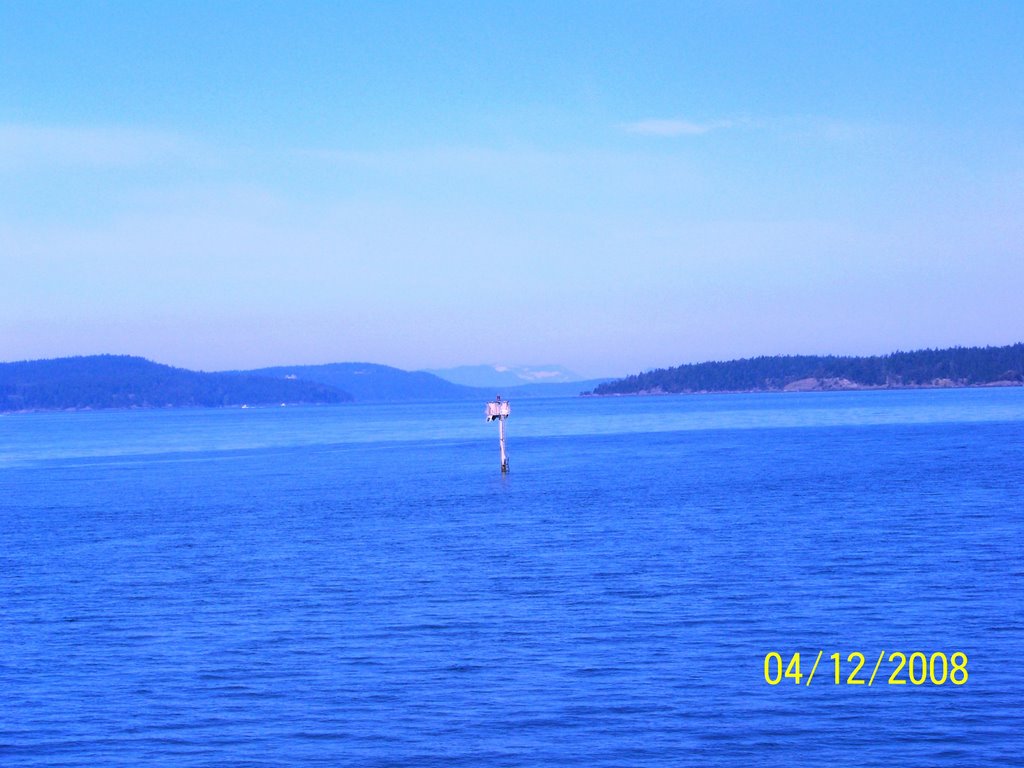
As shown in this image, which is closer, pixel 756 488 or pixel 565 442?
pixel 756 488

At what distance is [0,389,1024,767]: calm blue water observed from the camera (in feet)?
52.1

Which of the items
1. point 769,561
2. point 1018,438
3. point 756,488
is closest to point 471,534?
point 769,561

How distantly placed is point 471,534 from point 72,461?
6025 cm

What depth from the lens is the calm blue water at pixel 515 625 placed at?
15.9m

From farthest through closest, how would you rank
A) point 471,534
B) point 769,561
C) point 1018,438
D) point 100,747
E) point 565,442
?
point 565,442 → point 1018,438 → point 471,534 → point 769,561 → point 100,747

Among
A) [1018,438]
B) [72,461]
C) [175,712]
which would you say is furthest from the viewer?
[72,461]

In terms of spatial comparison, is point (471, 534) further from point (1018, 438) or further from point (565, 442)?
point (565, 442)

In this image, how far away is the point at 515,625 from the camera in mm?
22328

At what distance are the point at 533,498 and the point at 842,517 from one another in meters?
15.1

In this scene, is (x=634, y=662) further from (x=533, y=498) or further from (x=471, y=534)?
(x=533, y=498)

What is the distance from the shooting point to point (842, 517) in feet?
124

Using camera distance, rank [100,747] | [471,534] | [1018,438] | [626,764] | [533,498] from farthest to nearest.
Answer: [1018,438] → [533,498] → [471,534] → [100,747] → [626,764]

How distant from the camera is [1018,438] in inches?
3196

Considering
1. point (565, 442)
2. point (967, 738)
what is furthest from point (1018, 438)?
point (967, 738)
